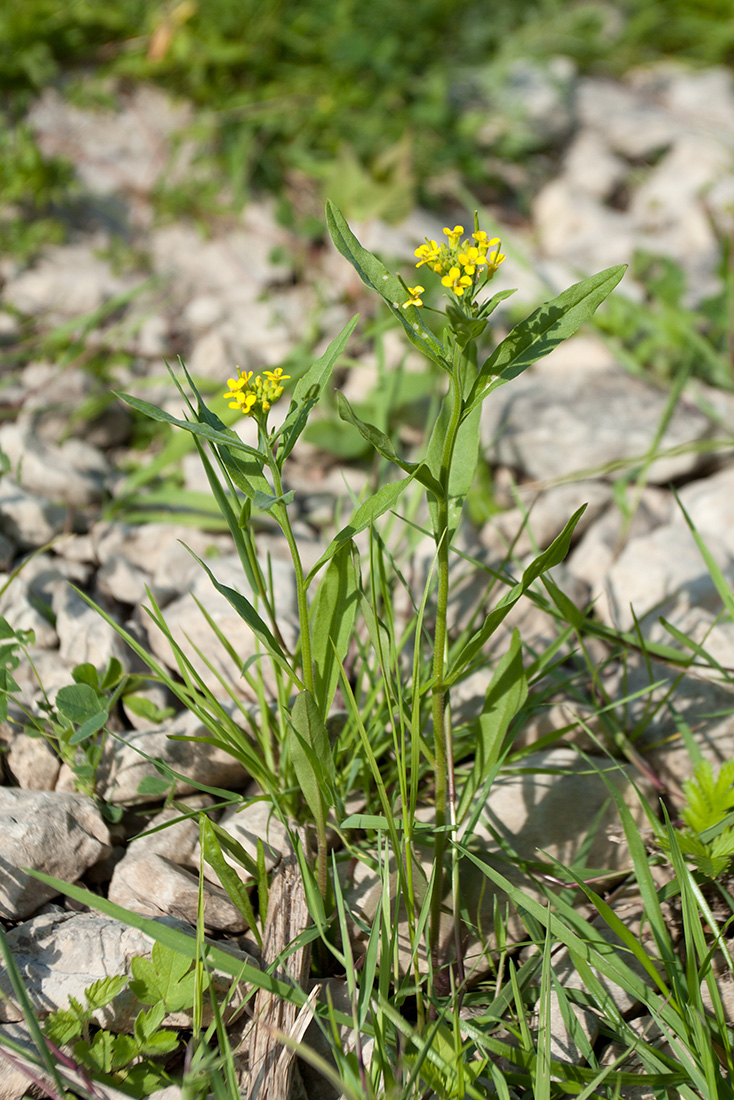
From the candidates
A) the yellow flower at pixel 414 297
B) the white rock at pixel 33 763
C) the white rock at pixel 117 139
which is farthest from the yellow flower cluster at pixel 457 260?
the white rock at pixel 117 139

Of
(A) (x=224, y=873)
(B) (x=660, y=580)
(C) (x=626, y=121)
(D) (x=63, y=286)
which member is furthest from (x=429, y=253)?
(C) (x=626, y=121)

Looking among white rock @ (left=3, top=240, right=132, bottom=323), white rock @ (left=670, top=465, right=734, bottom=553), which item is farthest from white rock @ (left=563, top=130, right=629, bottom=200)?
white rock @ (left=3, top=240, right=132, bottom=323)

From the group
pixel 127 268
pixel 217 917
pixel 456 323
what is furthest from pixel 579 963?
pixel 127 268

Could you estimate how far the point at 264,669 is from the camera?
2086 mm

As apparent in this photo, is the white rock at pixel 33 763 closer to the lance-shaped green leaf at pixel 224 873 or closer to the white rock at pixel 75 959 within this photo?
the white rock at pixel 75 959

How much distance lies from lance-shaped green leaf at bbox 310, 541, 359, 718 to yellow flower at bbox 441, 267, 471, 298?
19.3 inches

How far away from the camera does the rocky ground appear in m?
1.56

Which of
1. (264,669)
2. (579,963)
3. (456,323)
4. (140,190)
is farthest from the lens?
(140,190)

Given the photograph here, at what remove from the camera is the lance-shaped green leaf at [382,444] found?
1098mm

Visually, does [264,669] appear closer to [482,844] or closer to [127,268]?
[482,844]

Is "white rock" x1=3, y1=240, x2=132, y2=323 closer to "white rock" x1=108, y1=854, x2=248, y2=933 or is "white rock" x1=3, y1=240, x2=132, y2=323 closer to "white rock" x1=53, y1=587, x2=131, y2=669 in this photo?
"white rock" x1=53, y1=587, x2=131, y2=669

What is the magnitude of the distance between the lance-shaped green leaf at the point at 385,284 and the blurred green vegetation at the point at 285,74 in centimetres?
239

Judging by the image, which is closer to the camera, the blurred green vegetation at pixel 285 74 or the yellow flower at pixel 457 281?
the yellow flower at pixel 457 281

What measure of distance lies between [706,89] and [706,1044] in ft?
17.1
